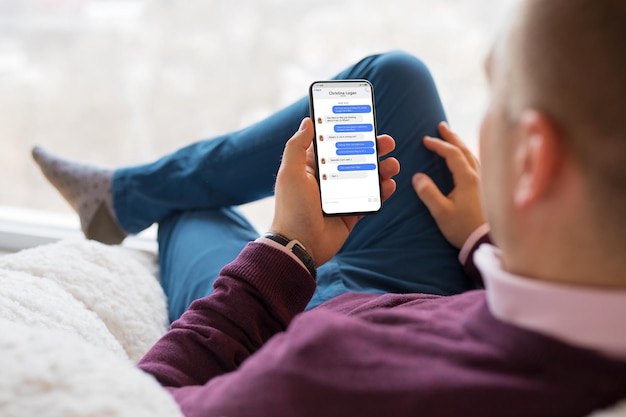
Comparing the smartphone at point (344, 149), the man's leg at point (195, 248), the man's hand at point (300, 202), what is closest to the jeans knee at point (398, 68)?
the smartphone at point (344, 149)

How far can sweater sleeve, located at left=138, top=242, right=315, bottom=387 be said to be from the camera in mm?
699

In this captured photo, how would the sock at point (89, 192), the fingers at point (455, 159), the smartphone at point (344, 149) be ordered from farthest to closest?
the sock at point (89, 192) < the fingers at point (455, 159) < the smartphone at point (344, 149)

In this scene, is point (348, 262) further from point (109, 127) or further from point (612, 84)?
point (109, 127)

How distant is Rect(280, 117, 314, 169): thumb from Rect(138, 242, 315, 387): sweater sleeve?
106mm

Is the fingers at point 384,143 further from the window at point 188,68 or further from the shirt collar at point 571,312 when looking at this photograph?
the window at point 188,68

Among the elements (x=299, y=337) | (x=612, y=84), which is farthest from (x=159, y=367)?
(x=612, y=84)

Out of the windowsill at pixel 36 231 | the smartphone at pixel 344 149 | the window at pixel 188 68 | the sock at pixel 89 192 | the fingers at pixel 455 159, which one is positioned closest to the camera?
the smartphone at pixel 344 149

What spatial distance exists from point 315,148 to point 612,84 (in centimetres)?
44

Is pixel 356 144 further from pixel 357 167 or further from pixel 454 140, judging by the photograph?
pixel 454 140

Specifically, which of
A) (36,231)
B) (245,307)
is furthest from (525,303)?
(36,231)

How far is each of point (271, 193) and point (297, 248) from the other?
345 mm

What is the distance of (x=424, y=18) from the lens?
1.70m

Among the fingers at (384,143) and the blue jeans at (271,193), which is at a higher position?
the fingers at (384,143)

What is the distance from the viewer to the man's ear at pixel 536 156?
467 mm
